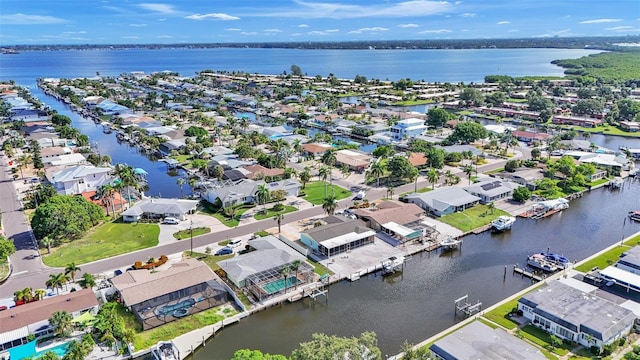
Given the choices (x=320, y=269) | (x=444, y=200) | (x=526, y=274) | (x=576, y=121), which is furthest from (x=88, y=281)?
(x=576, y=121)

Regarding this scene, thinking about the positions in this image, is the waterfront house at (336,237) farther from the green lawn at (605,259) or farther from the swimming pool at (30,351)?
the swimming pool at (30,351)

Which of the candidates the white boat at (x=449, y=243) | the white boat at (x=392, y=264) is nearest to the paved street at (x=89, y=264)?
the white boat at (x=392, y=264)

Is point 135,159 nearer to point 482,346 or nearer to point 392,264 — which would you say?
point 392,264

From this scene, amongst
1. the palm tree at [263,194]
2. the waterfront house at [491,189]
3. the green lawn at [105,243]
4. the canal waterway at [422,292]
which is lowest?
Answer: the canal waterway at [422,292]

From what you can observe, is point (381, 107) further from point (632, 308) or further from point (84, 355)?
A: point (84, 355)

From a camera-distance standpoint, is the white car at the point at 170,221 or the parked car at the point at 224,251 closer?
the parked car at the point at 224,251

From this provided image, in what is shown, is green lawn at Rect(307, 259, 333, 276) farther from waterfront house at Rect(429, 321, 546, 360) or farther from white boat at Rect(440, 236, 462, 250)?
waterfront house at Rect(429, 321, 546, 360)

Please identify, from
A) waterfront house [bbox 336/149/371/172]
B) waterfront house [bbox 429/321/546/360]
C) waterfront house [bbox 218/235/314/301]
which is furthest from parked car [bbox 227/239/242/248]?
waterfront house [bbox 336/149/371/172]

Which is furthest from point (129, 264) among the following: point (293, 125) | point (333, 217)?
point (293, 125)
